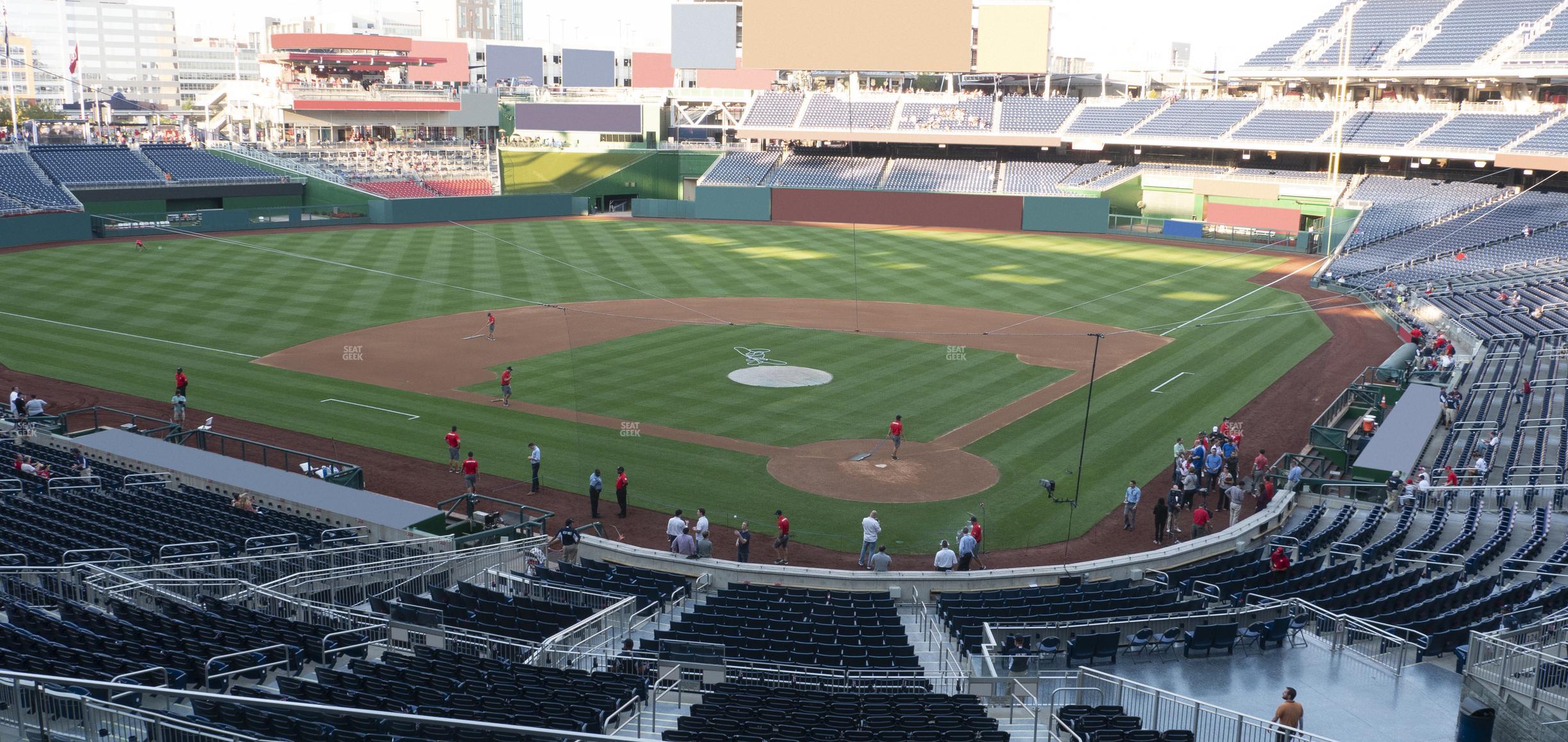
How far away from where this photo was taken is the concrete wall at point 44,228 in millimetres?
50812

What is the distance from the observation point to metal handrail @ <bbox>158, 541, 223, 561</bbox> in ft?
47.9

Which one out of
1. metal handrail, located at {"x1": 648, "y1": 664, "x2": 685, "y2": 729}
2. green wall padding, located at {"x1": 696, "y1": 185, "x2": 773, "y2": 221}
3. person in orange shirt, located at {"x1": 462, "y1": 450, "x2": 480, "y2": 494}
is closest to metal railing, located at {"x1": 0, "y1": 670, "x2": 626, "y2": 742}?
metal handrail, located at {"x1": 648, "y1": 664, "x2": 685, "y2": 729}

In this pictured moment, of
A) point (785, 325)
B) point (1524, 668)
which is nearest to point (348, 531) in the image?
point (1524, 668)

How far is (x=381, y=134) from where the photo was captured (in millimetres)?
83375

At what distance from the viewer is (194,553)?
15375mm

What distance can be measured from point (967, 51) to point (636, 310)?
1596 inches

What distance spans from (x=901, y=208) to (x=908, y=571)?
5316cm

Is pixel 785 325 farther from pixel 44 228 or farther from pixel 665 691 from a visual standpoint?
pixel 44 228

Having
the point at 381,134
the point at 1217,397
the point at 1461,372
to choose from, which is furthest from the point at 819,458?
the point at 381,134

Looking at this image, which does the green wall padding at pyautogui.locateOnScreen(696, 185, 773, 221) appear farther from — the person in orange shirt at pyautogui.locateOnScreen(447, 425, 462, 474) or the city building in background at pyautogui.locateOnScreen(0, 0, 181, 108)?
the city building in background at pyautogui.locateOnScreen(0, 0, 181, 108)

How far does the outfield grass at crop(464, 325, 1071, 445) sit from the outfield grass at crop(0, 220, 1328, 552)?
53.7 inches

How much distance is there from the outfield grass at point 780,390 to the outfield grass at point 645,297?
4.48 feet

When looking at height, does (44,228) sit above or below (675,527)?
above

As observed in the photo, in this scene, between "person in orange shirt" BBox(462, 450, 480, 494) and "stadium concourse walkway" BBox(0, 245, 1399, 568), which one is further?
"person in orange shirt" BBox(462, 450, 480, 494)
